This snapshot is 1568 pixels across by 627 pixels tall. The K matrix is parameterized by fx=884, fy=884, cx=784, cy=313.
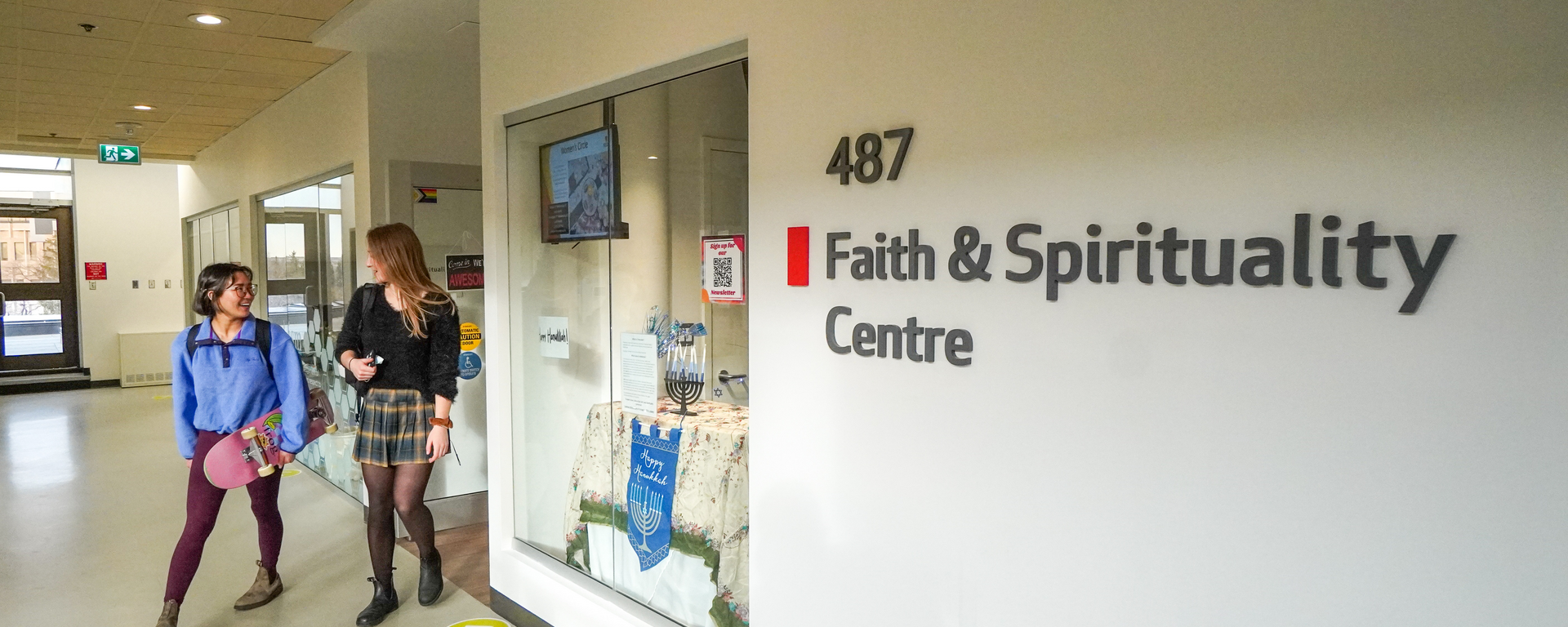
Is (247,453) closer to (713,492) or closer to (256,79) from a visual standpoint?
(713,492)

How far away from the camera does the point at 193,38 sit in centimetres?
504

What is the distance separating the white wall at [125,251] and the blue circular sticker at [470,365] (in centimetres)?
857

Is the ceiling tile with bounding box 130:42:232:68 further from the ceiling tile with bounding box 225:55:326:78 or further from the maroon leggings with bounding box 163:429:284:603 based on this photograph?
the maroon leggings with bounding box 163:429:284:603

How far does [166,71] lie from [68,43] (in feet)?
2.46

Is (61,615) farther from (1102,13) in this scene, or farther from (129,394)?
(129,394)

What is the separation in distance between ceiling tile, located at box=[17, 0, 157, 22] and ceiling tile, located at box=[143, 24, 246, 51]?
0.23 metres

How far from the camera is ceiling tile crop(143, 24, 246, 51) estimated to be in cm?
487

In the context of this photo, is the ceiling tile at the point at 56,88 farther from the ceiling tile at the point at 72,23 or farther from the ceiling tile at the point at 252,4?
the ceiling tile at the point at 252,4

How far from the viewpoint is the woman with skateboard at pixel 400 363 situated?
11.4 ft

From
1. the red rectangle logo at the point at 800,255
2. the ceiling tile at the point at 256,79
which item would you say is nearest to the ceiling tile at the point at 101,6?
the ceiling tile at the point at 256,79

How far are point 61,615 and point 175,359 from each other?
53.9 inches

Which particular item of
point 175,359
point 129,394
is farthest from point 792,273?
point 129,394

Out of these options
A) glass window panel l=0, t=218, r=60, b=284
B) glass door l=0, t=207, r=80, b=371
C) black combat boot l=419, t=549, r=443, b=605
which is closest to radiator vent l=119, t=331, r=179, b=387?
glass door l=0, t=207, r=80, b=371

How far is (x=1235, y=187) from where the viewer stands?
156cm
